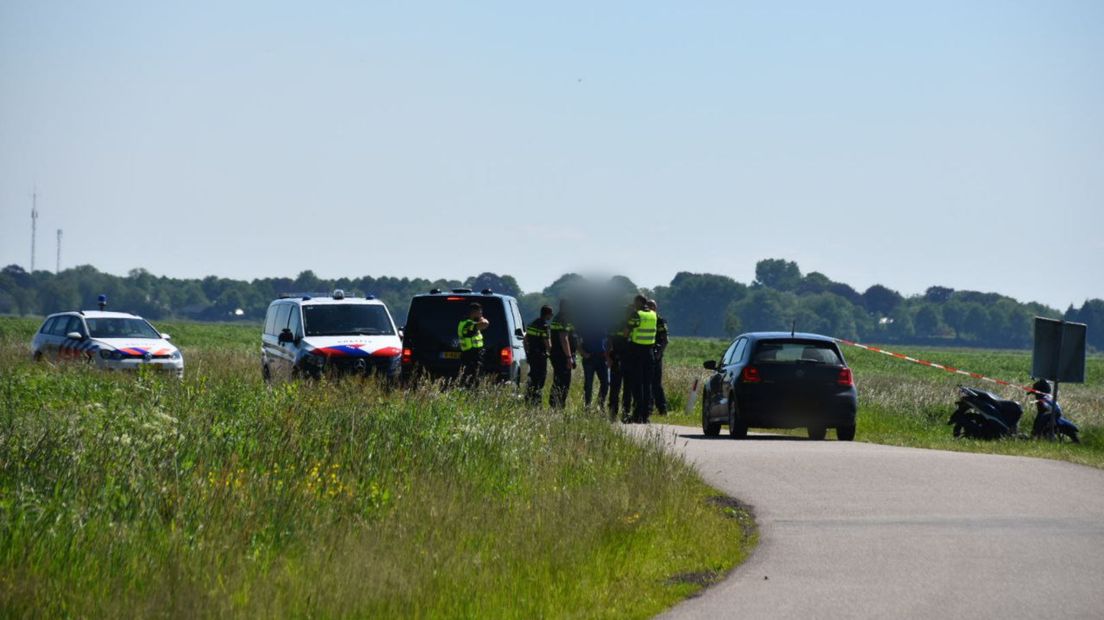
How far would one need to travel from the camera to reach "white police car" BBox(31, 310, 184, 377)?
3253cm

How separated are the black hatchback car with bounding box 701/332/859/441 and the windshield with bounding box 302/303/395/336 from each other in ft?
27.4

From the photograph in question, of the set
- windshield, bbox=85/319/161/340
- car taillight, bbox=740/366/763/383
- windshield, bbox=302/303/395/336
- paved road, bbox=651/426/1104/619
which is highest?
windshield, bbox=302/303/395/336

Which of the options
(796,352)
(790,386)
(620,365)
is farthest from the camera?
(620,365)

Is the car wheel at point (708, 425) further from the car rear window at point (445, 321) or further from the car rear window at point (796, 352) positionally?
the car rear window at point (445, 321)

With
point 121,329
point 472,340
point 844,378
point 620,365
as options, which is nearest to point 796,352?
point 844,378

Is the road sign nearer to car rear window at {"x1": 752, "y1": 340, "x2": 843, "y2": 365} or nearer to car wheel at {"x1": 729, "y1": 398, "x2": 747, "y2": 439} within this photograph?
car rear window at {"x1": 752, "y1": 340, "x2": 843, "y2": 365}

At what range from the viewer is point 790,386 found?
22.4 metres

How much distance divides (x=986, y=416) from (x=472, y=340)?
747 centimetres

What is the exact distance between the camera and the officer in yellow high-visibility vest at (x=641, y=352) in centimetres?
2441

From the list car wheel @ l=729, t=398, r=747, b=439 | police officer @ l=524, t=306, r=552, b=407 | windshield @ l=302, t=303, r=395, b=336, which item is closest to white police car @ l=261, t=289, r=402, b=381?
windshield @ l=302, t=303, r=395, b=336

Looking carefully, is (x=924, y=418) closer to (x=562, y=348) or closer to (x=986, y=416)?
(x=986, y=416)

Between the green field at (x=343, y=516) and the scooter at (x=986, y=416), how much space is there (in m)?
9.73

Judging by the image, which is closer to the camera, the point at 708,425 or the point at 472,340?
the point at 472,340

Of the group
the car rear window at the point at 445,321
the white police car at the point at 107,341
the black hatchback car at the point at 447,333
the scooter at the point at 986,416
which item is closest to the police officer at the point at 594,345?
the black hatchback car at the point at 447,333
